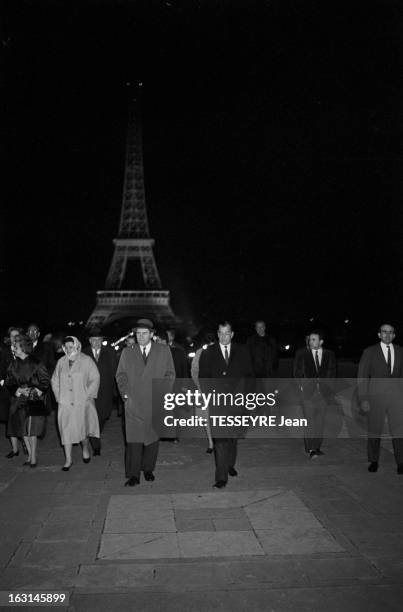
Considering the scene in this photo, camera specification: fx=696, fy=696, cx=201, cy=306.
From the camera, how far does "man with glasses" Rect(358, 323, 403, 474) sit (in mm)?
7934

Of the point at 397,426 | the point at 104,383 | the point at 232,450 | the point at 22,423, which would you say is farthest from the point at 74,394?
the point at 397,426

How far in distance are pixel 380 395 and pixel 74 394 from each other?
3.63 meters

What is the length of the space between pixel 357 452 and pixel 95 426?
345 cm

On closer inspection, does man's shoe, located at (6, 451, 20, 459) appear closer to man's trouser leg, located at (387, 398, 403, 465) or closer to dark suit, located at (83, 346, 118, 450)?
dark suit, located at (83, 346, 118, 450)

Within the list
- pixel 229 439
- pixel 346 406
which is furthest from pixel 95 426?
pixel 346 406

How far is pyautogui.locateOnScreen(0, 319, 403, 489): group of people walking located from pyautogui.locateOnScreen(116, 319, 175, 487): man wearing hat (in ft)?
0.04

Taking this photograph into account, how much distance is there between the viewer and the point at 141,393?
770cm

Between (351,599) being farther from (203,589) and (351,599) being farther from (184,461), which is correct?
(184,461)

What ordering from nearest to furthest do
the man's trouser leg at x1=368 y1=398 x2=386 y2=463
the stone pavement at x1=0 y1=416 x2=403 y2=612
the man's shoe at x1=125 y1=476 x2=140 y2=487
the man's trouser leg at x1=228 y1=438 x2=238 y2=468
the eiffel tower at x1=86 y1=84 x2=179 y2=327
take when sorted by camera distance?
1. the stone pavement at x1=0 y1=416 x2=403 y2=612
2. the man's shoe at x1=125 y1=476 x2=140 y2=487
3. the man's trouser leg at x1=228 y1=438 x2=238 y2=468
4. the man's trouser leg at x1=368 y1=398 x2=386 y2=463
5. the eiffel tower at x1=86 y1=84 x2=179 y2=327

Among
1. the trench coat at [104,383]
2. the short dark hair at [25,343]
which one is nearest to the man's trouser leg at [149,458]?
the short dark hair at [25,343]

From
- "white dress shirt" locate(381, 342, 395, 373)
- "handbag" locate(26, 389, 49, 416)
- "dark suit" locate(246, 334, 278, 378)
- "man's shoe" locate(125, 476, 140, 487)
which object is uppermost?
"white dress shirt" locate(381, 342, 395, 373)

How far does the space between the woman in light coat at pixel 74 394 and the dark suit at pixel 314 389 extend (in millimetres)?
2665

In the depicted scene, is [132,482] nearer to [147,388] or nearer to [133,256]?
[147,388]

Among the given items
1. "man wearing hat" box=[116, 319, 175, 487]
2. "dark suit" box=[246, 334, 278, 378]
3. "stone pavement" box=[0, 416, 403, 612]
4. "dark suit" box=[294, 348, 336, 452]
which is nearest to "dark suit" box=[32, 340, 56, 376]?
"stone pavement" box=[0, 416, 403, 612]
